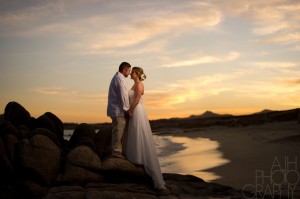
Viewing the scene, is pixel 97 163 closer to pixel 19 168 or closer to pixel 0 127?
pixel 19 168

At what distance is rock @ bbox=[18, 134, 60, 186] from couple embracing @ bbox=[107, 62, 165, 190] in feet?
5.19

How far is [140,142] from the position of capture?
37.1 feet

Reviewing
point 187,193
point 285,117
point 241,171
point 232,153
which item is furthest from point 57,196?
point 285,117

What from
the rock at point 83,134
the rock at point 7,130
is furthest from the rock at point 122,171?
the rock at point 7,130

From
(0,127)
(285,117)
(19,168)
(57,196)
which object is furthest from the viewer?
(285,117)

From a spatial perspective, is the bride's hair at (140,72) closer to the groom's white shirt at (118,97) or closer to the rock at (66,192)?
the groom's white shirt at (118,97)

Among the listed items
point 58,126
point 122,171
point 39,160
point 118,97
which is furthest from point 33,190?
point 58,126

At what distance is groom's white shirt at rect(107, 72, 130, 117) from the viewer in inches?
436

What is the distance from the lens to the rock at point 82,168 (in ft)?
35.7

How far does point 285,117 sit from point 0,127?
40731mm

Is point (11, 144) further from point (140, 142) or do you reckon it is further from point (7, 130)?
point (140, 142)

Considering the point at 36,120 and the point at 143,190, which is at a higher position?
the point at 36,120

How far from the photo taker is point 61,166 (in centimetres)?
1122

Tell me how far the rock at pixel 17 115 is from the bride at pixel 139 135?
4984 mm
